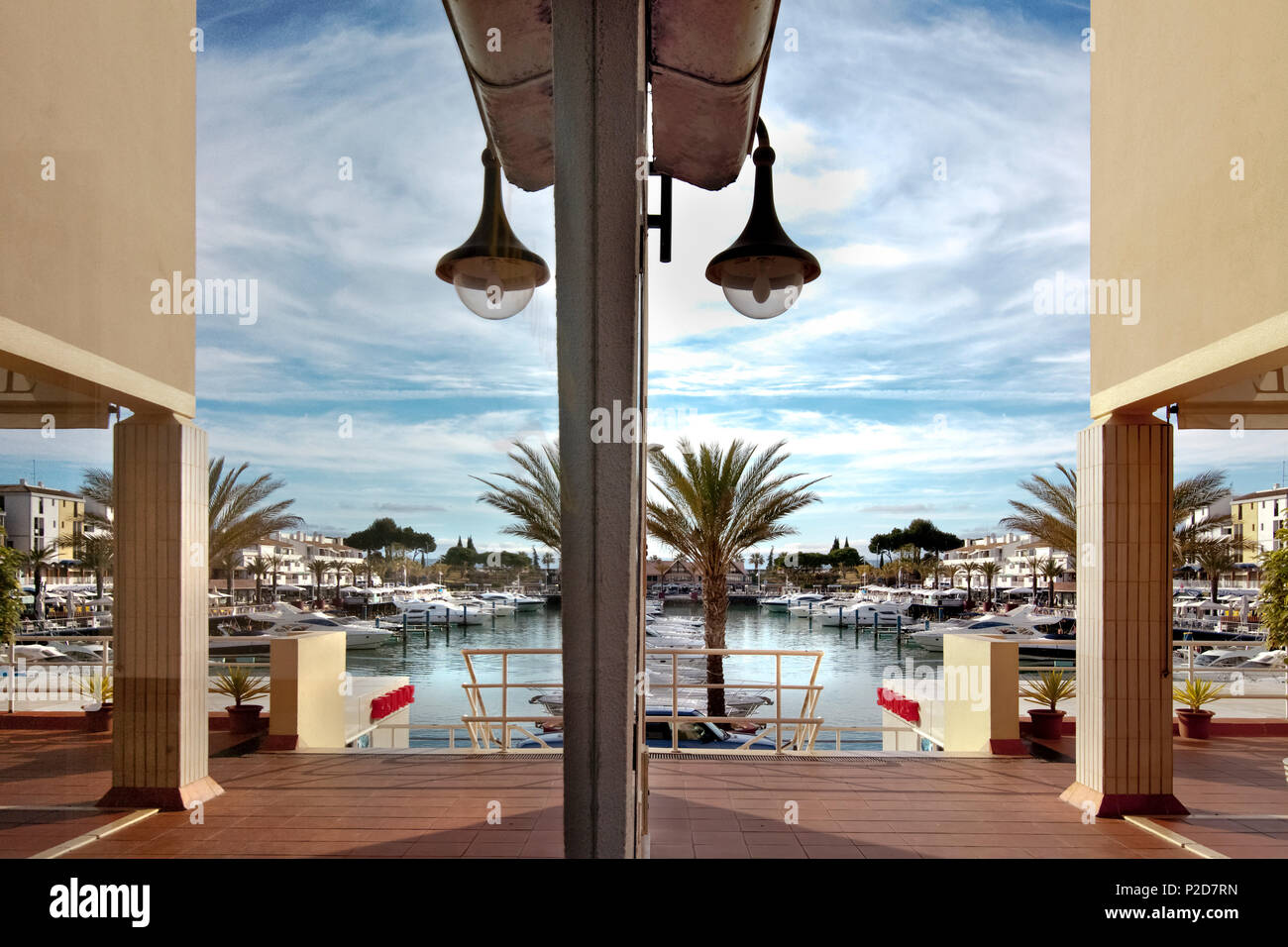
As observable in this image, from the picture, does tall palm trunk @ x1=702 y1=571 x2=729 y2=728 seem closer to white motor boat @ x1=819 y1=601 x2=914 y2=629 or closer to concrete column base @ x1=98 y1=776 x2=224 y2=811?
white motor boat @ x1=819 y1=601 x2=914 y2=629

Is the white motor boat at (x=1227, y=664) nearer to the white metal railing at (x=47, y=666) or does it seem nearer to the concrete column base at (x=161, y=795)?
the concrete column base at (x=161, y=795)

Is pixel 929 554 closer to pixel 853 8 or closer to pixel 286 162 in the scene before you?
pixel 853 8

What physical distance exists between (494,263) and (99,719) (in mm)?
2487

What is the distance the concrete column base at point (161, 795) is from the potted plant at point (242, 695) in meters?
0.68

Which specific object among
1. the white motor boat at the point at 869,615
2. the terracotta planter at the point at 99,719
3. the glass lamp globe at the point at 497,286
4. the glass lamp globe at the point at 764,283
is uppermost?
the glass lamp globe at the point at 764,283

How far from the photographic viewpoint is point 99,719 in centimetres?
264

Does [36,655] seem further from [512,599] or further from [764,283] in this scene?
[764,283]

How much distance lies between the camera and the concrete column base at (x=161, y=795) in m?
2.66

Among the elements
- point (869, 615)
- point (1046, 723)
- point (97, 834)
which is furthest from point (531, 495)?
point (869, 615)

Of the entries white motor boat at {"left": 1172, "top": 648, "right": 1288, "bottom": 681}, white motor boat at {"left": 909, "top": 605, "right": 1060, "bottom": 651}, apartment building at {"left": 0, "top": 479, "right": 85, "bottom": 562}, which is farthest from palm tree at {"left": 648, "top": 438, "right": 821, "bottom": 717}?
apartment building at {"left": 0, "top": 479, "right": 85, "bottom": 562}

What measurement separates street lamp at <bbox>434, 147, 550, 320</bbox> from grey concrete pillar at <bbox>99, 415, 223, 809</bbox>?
1.75 meters

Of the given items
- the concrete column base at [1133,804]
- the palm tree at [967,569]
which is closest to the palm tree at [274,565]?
the concrete column base at [1133,804]
